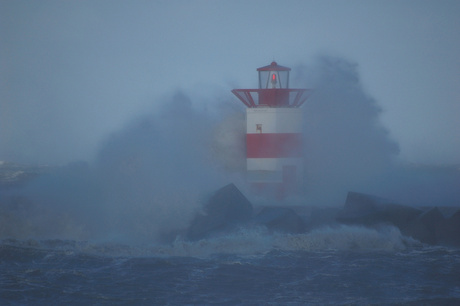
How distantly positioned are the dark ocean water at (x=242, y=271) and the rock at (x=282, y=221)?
0.32 m

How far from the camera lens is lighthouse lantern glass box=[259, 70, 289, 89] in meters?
11.8

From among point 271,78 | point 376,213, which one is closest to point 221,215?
point 376,213

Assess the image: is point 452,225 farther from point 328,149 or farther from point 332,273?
point 328,149

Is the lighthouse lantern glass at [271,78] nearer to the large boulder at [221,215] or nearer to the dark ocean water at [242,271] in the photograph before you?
the large boulder at [221,215]

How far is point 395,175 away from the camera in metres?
13.8

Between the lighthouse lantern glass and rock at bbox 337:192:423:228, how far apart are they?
3.43 m

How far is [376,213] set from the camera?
29.5ft

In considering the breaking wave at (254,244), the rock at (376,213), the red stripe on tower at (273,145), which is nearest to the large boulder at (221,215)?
the breaking wave at (254,244)

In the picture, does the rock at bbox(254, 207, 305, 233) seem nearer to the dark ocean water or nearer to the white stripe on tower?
the dark ocean water

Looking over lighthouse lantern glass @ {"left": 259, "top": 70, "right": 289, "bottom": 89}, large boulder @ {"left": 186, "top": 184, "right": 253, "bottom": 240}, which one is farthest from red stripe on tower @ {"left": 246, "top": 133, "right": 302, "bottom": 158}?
large boulder @ {"left": 186, "top": 184, "right": 253, "bottom": 240}

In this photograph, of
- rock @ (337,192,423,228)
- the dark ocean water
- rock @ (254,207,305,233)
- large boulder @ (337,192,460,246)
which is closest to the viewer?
the dark ocean water

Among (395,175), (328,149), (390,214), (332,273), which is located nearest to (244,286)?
(332,273)

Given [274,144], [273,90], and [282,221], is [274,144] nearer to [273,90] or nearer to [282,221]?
[273,90]

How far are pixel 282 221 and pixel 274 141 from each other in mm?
2679
